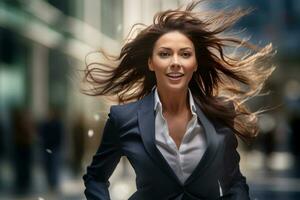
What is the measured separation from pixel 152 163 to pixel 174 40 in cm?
25

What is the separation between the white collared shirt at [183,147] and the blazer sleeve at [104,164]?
96mm

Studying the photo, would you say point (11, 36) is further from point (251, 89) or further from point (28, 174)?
point (251, 89)

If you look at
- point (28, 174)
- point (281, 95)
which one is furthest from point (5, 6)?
point (281, 95)

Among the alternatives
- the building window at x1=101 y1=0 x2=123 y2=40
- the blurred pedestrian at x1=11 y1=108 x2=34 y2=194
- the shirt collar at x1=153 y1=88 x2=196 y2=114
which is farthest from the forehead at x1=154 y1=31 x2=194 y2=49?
the blurred pedestrian at x1=11 y1=108 x2=34 y2=194

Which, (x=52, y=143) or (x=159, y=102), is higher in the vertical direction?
(x=52, y=143)

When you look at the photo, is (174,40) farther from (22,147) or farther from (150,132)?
(22,147)

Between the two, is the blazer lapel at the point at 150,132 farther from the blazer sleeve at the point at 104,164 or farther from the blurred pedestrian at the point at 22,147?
the blurred pedestrian at the point at 22,147

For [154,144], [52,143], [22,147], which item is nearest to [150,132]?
[154,144]

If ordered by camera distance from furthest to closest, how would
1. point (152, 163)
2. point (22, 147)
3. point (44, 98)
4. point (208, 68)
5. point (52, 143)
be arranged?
1. point (44, 98)
2. point (22, 147)
3. point (52, 143)
4. point (208, 68)
5. point (152, 163)

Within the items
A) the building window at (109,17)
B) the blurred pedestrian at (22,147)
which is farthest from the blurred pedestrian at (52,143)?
the building window at (109,17)

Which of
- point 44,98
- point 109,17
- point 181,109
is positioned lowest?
point 181,109

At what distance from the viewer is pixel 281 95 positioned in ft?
30.3

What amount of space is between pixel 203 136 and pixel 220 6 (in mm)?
312

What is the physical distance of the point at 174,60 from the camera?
1682 mm
